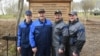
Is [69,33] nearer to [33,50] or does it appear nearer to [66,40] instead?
[66,40]

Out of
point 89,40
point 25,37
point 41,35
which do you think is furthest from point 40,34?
point 89,40

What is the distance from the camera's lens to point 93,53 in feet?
51.8

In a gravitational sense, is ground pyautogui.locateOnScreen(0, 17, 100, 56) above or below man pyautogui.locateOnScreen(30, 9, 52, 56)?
below

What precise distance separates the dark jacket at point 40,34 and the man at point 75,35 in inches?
17.6

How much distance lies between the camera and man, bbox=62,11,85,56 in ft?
26.9

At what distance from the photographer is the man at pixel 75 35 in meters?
8.20

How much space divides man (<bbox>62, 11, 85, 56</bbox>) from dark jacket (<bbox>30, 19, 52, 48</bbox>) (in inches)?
17.6

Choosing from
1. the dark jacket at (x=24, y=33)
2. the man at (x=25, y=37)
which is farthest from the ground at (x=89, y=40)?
the dark jacket at (x=24, y=33)

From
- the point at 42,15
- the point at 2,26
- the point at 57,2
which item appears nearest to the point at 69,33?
the point at 42,15

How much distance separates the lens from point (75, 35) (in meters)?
8.34

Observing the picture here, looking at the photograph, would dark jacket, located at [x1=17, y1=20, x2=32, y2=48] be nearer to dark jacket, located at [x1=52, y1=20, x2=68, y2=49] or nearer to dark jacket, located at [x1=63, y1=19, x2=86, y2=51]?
dark jacket, located at [x1=52, y1=20, x2=68, y2=49]

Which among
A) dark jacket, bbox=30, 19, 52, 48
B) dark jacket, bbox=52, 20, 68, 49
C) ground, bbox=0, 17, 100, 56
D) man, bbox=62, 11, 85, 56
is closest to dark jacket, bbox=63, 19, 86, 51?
man, bbox=62, 11, 85, 56

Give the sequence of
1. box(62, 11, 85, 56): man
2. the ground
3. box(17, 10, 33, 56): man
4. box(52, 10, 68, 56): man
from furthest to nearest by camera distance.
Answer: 1. the ground
2. box(17, 10, 33, 56): man
3. box(52, 10, 68, 56): man
4. box(62, 11, 85, 56): man

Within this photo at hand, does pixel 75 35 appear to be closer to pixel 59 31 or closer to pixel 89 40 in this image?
pixel 59 31
